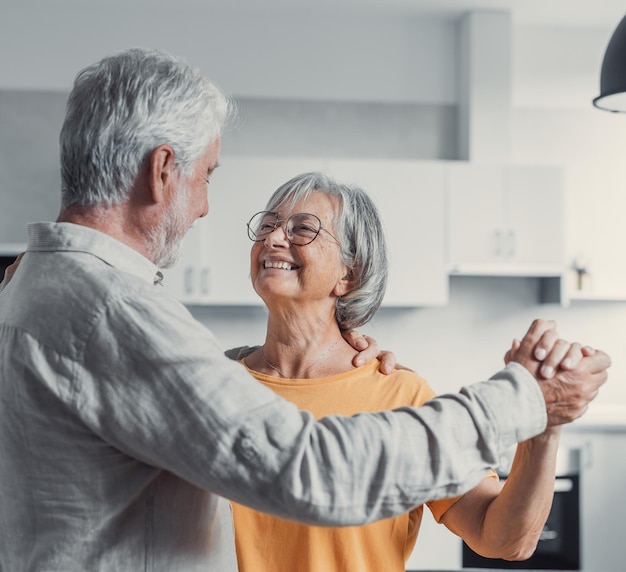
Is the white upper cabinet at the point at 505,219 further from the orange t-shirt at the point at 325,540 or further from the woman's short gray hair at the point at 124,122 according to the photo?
the woman's short gray hair at the point at 124,122

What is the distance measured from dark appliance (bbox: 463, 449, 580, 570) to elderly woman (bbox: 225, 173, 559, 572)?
2.67 metres

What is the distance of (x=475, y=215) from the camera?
14.6 ft

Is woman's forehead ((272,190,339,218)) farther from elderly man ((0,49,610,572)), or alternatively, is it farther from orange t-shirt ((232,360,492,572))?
elderly man ((0,49,610,572))

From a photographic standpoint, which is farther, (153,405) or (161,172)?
(161,172)

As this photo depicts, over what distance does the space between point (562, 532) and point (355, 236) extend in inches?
115

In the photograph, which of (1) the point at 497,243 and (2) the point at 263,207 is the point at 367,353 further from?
(1) the point at 497,243

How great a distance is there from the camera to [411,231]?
4395mm

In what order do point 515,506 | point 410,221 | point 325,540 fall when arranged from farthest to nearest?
point 410,221, point 325,540, point 515,506

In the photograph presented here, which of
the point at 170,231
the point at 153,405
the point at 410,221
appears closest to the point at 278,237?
the point at 170,231

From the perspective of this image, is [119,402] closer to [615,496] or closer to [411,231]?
[411,231]

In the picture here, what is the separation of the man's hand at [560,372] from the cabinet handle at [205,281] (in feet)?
10.4

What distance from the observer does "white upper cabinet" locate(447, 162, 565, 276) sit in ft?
14.5

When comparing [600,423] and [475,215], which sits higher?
[475,215]

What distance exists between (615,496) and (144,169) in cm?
376
